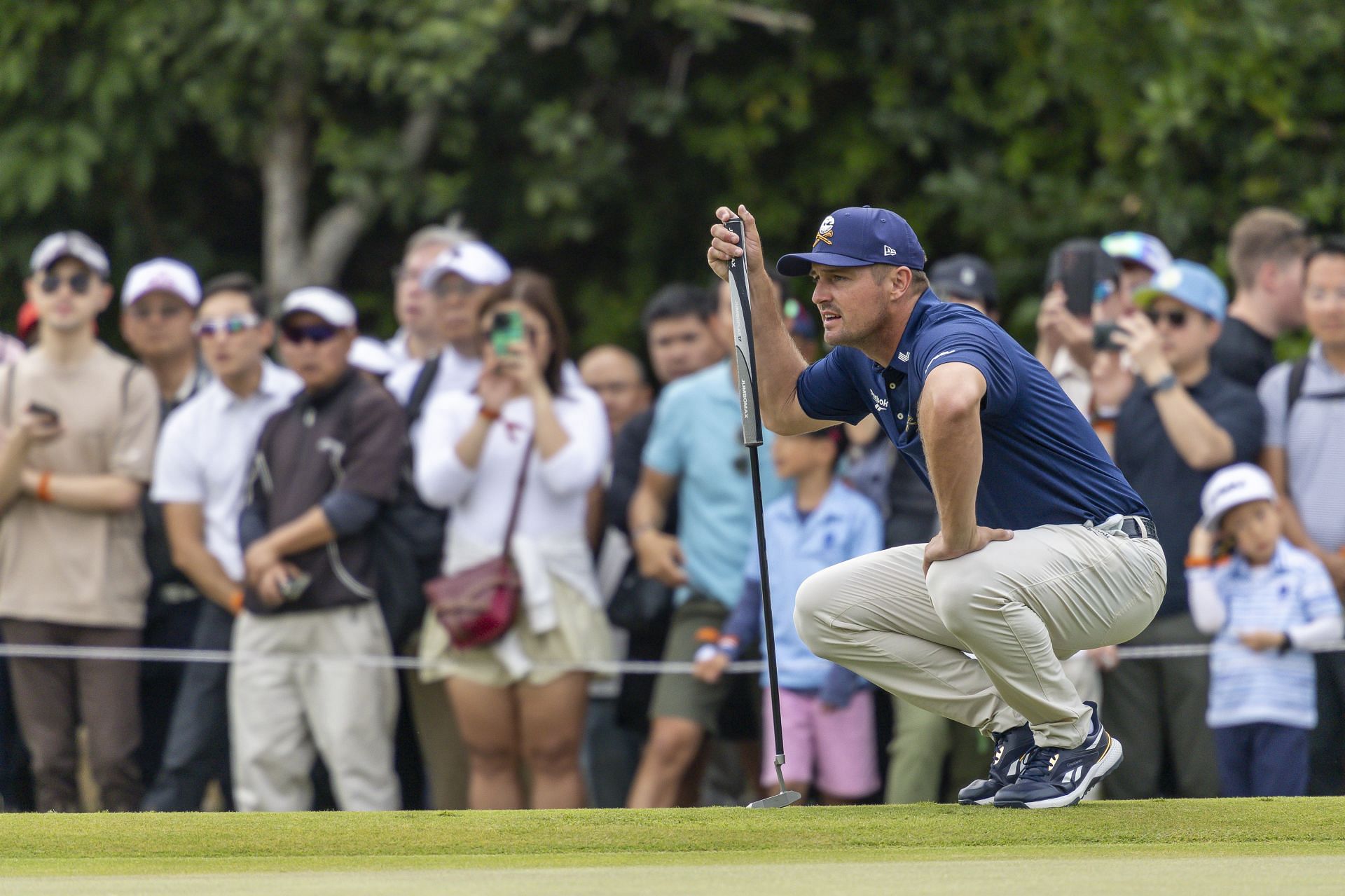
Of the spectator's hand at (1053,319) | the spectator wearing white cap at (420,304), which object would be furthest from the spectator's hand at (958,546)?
the spectator wearing white cap at (420,304)

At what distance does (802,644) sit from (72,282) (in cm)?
370

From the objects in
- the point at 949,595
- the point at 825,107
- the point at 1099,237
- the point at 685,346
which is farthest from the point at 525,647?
the point at 825,107

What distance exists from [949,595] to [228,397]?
4.16 metres

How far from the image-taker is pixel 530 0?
11383mm

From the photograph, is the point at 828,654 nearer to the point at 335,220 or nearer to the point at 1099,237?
the point at 1099,237

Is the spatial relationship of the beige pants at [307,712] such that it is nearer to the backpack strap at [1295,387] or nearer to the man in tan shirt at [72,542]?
the man in tan shirt at [72,542]

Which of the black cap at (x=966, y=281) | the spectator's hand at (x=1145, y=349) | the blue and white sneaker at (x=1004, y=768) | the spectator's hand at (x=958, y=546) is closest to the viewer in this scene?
the spectator's hand at (x=958, y=546)

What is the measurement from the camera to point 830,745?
24.5 feet

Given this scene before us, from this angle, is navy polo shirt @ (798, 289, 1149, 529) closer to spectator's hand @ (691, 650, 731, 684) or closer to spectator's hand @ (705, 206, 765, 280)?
spectator's hand @ (705, 206, 765, 280)

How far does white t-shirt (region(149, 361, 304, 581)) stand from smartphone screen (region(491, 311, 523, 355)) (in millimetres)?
1038

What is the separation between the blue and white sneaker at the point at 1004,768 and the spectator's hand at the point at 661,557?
2467 millimetres

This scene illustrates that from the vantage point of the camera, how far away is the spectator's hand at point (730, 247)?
18.6 ft

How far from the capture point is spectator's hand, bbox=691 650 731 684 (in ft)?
25.1

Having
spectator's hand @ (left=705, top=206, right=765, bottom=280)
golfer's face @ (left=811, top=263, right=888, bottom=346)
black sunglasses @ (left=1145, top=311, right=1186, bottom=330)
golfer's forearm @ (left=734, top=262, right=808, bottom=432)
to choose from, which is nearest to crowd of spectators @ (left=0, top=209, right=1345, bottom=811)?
black sunglasses @ (left=1145, top=311, right=1186, bottom=330)
